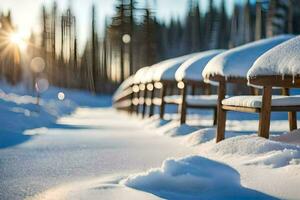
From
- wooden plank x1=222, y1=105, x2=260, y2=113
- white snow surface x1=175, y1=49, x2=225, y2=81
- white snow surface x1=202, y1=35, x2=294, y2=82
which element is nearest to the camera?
wooden plank x1=222, y1=105, x2=260, y2=113

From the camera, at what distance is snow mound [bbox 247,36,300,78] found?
13.7 feet

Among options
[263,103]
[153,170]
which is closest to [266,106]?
[263,103]

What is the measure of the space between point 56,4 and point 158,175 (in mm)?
55548

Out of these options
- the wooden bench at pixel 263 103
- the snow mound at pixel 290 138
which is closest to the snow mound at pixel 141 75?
the wooden bench at pixel 263 103

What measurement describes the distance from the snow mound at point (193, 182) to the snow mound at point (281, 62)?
4.06 feet

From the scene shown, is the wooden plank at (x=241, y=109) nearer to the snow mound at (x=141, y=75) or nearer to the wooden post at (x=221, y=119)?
the wooden post at (x=221, y=119)

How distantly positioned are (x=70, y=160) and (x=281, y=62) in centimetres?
264

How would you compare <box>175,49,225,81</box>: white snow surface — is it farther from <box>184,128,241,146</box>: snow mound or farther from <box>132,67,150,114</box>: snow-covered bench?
<box>132,67,150,114</box>: snow-covered bench

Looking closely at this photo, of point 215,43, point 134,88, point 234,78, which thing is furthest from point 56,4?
point 234,78

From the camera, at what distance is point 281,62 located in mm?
4387

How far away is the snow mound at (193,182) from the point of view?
3314 millimetres

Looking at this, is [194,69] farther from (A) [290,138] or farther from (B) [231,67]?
(A) [290,138]

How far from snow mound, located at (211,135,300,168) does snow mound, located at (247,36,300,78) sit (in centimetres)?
71

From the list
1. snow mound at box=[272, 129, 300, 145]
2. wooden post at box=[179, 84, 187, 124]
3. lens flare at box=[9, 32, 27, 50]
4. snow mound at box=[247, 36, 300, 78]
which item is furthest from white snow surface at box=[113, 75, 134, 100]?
lens flare at box=[9, 32, 27, 50]
